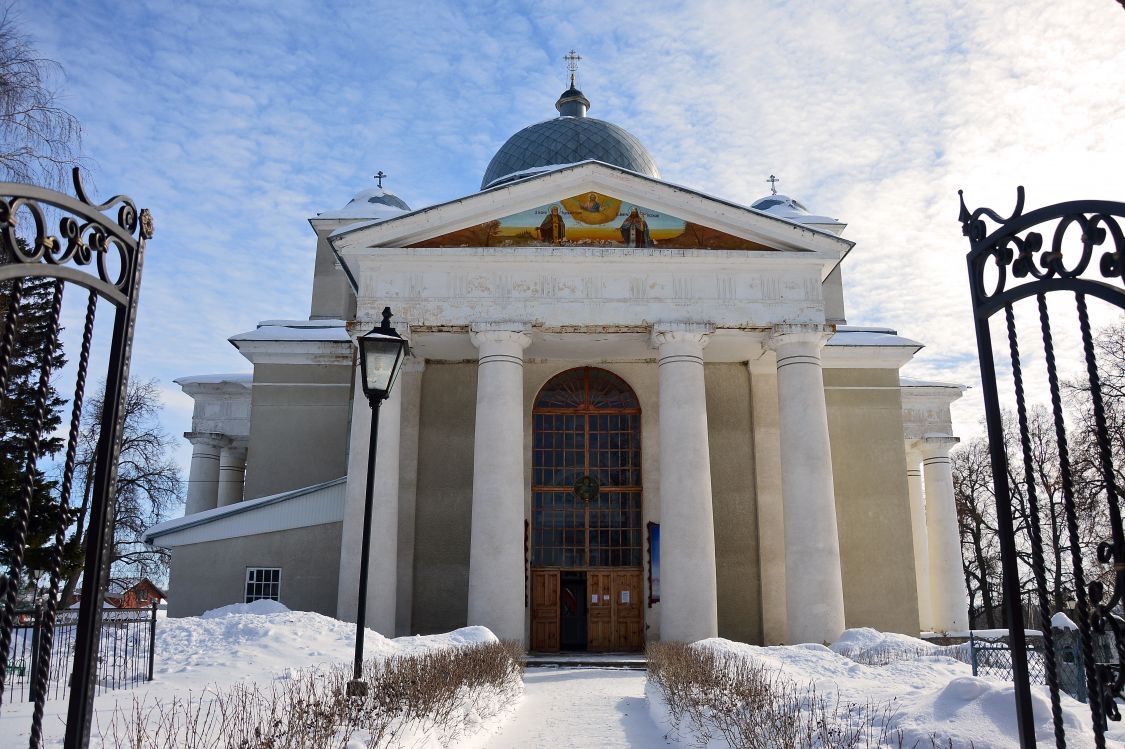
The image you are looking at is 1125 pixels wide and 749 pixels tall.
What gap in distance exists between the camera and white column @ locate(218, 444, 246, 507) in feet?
123

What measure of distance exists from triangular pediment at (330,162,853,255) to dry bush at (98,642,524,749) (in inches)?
555

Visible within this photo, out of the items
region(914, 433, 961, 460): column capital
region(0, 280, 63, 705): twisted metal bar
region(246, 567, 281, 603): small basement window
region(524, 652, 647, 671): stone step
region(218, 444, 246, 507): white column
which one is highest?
region(914, 433, 961, 460): column capital

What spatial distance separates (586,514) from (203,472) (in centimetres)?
1741

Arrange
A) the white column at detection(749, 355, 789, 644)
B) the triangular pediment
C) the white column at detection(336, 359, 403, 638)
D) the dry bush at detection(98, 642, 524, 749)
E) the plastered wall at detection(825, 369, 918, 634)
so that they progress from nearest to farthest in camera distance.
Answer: the dry bush at detection(98, 642, 524, 749)
the white column at detection(336, 359, 403, 638)
the triangular pediment
the white column at detection(749, 355, 789, 644)
the plastered wall at detection(825, 369, 918, 634)

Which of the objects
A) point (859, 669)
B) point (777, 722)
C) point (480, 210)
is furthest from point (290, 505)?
point (777, 722)

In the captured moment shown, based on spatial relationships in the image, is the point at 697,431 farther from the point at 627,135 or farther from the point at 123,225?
the point at 123,225

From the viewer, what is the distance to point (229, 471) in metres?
37.7

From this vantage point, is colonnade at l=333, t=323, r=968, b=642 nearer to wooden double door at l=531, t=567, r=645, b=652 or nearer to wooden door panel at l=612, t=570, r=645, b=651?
wooden door panel at l=612, t=570, r=645, b=651

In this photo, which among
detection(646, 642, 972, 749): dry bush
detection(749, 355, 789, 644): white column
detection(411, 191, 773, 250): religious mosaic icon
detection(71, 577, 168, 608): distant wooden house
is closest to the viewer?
detection(646, 642, 972, 749): dry bush

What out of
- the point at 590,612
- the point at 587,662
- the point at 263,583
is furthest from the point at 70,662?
the point at 590,612

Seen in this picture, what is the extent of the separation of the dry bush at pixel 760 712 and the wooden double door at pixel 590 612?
506 inches

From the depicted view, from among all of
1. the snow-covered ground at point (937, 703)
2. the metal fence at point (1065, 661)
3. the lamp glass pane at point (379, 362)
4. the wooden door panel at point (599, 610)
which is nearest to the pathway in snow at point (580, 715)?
the snow-covered ground at point (937, 703)

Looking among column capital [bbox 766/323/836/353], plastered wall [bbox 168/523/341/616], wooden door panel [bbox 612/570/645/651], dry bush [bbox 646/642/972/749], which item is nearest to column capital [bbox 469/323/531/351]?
column capital [bbox 766/323/836/353]

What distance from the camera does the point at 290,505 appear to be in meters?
27.7
